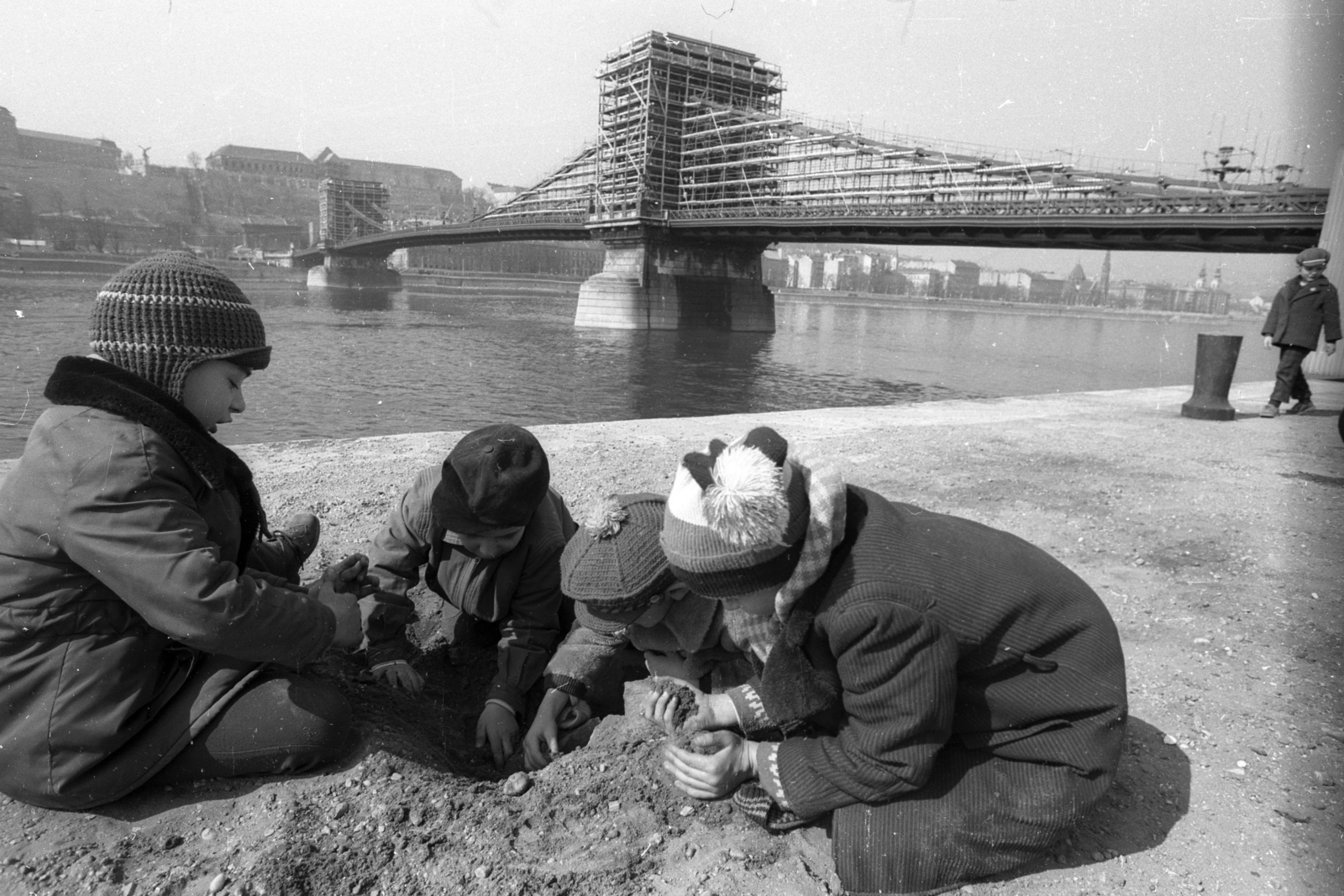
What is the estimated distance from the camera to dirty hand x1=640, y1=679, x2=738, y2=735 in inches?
84.0

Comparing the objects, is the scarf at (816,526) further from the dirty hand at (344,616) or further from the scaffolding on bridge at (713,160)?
the scaffolding on bridge at (713,160)

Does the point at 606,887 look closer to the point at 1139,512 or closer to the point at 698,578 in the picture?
the point at 698,578

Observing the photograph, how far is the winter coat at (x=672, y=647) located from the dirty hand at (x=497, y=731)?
0.56ft

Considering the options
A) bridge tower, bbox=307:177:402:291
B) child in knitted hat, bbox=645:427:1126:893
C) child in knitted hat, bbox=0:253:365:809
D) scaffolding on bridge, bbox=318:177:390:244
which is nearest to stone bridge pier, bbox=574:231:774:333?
bridge tower, bbox=307:177:402:291

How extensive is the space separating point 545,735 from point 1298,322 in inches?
380

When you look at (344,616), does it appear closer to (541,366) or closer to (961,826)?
(961,826)

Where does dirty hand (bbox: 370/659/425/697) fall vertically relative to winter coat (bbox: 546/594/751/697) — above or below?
below

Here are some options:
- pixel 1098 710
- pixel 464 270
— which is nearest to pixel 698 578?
pixel 1098 710

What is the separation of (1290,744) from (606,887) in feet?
6.21

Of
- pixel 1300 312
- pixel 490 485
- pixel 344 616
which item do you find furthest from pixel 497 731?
pixel 1300 312

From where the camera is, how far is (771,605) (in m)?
1.63

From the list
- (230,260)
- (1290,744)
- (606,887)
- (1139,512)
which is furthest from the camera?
(230,260)

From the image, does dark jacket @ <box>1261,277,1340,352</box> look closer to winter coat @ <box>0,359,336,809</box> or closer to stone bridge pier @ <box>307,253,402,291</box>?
winter coat @ <box>0,359,336,809</box>

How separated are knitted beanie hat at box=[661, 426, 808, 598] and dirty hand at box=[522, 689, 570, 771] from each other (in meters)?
1.22
